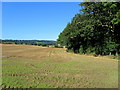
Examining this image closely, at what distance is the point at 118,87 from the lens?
19.8ft

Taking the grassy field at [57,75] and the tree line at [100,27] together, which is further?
the tree line at [100,27]

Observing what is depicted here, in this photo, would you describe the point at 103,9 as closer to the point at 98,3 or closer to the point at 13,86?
the point at 98,3

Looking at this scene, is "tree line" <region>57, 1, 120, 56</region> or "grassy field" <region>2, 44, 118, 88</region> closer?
"grassy field" <region>2, 44, 118, 88</region>

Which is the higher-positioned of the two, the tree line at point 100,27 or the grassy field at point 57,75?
the tree line at point 100,27

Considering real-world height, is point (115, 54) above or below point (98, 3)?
below

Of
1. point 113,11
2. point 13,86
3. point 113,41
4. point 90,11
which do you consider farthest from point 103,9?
point 13,86

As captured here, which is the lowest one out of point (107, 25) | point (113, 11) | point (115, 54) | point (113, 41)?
point (115, 54)

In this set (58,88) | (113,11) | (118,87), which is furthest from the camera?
(113,11)

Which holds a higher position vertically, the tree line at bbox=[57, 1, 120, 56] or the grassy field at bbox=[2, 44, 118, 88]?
the tree line at bbox=[57, 1, 120, 56]

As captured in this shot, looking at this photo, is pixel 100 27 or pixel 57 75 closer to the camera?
pixel 57 75

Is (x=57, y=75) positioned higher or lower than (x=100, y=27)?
lower

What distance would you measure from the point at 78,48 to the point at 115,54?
8916 millimetres

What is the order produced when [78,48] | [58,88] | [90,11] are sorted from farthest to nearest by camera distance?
1. [78,48]
2. [90,11]
3. [58,88]

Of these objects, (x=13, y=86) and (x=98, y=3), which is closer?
(x=13, y=86)
